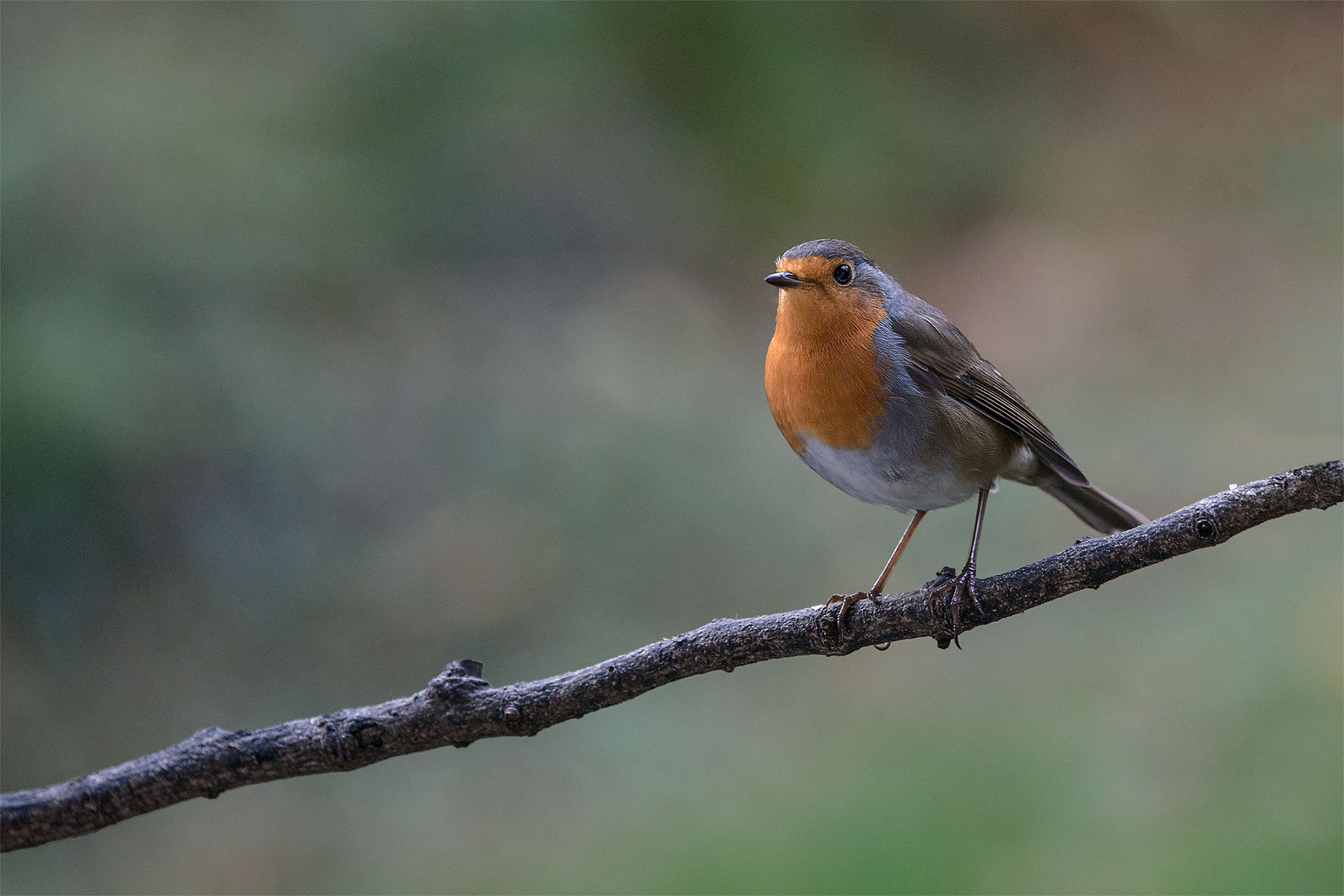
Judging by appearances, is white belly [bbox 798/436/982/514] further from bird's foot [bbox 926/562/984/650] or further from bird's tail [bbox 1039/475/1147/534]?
bird's tail [bbox 1039/475/1147/534]

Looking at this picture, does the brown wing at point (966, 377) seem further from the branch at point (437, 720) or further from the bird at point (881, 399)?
the branch at point (437, 720)

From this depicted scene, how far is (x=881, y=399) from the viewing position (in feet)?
9.17

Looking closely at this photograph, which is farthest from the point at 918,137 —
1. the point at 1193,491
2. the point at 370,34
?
the point at 370,34

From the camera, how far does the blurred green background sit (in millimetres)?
4605

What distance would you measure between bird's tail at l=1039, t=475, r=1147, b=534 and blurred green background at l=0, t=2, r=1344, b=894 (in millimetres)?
1552

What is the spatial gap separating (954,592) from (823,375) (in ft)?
2.17

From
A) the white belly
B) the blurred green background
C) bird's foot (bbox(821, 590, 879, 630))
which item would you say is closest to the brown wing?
the white belly

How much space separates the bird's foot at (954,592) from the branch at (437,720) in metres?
0.02

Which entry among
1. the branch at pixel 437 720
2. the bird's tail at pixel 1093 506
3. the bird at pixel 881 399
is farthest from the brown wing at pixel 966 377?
the branch at pixel 437 720

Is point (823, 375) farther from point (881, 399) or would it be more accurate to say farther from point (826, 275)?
point (826, 275)

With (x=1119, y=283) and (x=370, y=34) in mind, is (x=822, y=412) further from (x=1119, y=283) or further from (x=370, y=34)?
(x=1119, y=283)

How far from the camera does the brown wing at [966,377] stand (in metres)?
3.00

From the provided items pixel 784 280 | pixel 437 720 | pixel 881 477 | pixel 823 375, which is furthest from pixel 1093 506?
pixel 437 720

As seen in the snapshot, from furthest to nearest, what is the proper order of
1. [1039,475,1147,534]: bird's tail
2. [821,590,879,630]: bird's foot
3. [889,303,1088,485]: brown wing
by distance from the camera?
[1039,475,1147,534]: bird's tail
[889,303,1088,485]: brown wing
[821,590,879,630]: bird's foot
